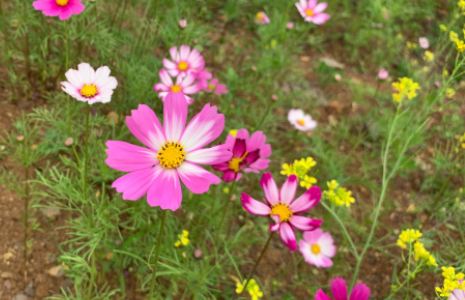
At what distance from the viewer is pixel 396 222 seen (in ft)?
7.22

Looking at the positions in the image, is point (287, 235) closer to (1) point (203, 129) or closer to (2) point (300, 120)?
(1) point (203, 129)

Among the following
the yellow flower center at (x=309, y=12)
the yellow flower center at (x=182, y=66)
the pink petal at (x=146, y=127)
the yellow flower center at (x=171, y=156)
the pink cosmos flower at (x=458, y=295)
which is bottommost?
the pink cosmos flower at (x=458, y=295)

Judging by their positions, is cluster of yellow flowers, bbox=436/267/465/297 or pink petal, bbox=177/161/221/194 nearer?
pink petal, bbox=177/161/221/194

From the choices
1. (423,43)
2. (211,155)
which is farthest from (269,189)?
(423,43)

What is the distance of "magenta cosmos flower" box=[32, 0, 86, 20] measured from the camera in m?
1.32

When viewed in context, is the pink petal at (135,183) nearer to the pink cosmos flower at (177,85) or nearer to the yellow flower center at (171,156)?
the yellow flower center at (171,156)

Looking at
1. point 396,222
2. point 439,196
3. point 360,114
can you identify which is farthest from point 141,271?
point 360,114

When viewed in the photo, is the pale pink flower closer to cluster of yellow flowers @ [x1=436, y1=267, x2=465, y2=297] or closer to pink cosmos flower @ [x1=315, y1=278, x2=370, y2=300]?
cluster of yellow flowers @ [x1=436, y1=267, x2=465, y2=297]

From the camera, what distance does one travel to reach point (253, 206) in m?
1.10

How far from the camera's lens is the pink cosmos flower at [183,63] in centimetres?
191

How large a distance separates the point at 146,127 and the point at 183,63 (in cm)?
100

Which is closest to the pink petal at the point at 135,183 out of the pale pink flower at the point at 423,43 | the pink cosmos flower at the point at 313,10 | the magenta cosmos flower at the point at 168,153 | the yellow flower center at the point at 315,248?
the magenta cosmos flower at the point at 168,153

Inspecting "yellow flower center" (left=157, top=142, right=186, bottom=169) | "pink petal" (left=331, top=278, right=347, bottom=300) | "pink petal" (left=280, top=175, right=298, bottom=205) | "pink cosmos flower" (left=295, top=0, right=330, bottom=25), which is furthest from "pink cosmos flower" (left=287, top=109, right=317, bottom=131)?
"yellow flower center" (left=157, top=142, right=186, bottom=169)

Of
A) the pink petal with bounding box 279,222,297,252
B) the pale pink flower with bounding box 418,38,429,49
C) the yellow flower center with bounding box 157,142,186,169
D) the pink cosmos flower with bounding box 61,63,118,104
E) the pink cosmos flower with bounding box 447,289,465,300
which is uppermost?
Result: the pale pink flower with bounding box 418,38,429,49
